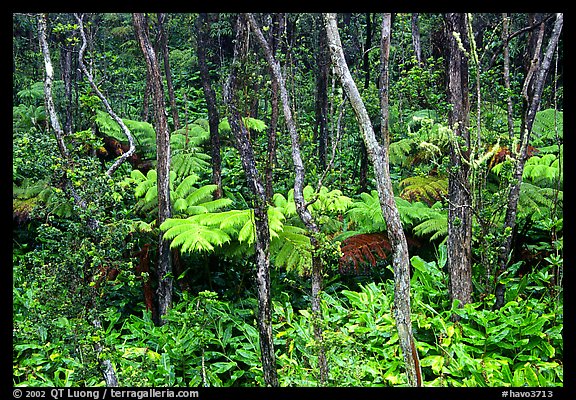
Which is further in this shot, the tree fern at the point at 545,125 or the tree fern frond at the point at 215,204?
the tree fern at the point at 545,125

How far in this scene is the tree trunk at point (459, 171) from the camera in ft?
13.0

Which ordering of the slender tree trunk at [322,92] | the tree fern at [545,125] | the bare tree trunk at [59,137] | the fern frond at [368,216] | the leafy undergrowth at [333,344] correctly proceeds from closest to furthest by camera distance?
the bare tree trunk at [59,137]
the leafy undergrowth at [333,344]
the fern frond at [368,216]
the tree fern at [545,125]
the slender tree trunk at [322,92]

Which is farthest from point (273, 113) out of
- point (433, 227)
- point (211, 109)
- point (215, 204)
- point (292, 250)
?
point (433, 227)

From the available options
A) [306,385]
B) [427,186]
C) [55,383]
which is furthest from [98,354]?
[427,186]

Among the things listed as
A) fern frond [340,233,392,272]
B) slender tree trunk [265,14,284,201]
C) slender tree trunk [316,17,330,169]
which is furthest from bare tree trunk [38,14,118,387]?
slender tree trunk [316,17,330,169]

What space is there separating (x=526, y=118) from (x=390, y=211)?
6.45 feet

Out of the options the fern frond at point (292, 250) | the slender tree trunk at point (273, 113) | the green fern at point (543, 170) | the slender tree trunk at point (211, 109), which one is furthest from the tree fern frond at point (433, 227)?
the slender tree trunk at point (211, 109)

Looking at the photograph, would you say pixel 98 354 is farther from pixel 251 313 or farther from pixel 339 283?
pixel 339 283

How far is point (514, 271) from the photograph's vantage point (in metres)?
4.53

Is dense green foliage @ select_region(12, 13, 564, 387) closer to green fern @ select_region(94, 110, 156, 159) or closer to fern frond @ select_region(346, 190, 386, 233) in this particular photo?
fern frond @ select_region(346, 190, 386, 233)

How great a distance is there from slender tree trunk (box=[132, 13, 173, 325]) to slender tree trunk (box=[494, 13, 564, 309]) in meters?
2.90

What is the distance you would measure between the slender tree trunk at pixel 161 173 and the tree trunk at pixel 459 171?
7.96ft

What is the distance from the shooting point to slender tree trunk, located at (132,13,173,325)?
460 centimetres

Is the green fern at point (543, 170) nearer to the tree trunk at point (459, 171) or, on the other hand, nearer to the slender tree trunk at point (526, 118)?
the slender tree trunk at point (526, 118)
